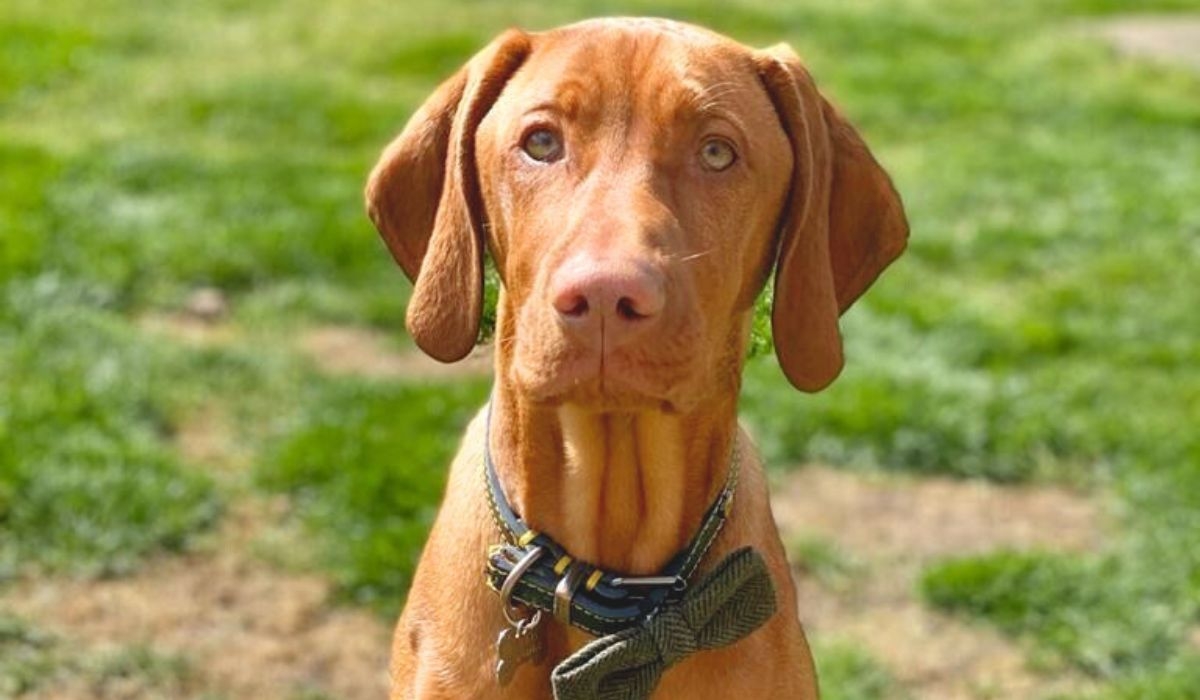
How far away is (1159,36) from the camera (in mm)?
13234

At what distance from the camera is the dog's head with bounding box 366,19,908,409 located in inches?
132

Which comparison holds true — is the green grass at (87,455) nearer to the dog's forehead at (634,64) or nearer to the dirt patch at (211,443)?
the dirt patch at (211,443)

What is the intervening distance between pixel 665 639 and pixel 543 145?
841 mm

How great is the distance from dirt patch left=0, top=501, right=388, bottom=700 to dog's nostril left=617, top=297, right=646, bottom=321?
2428mm

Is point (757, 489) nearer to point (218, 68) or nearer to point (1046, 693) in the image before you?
point (1046, 693)

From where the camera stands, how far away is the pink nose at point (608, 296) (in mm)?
3243

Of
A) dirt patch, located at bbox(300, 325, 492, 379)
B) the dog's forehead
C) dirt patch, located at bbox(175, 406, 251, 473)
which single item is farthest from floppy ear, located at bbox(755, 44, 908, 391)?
dirt patch, located at bbox(300, 325, 492, 379)

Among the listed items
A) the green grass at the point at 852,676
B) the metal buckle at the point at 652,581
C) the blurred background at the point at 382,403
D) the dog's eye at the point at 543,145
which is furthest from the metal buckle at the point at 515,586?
the green grass at the point at 852,676

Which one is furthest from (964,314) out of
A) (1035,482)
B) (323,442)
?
(323,442)

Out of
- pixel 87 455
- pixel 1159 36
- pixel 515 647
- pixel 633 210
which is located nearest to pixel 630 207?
pixel 633 210

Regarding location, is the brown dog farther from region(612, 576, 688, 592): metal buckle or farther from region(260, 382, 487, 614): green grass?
region(260, 382, 487, 614): green grass

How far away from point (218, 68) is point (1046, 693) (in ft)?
22.3

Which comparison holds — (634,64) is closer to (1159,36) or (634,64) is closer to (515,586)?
(515,586)

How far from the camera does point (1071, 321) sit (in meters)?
8.12
